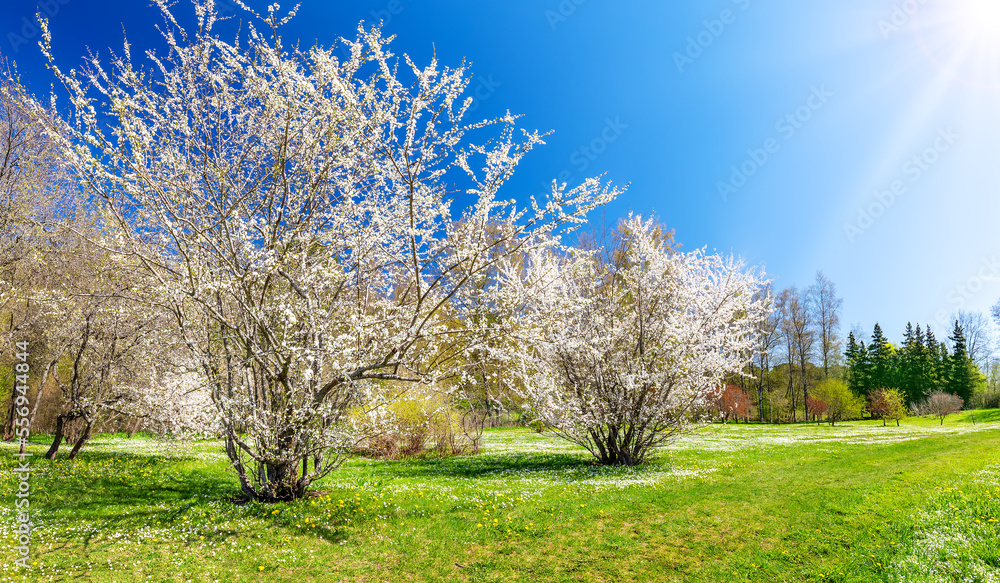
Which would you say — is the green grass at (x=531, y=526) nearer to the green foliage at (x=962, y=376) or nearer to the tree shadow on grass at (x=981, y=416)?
the tree shadow on grass at (x=981, y=416)

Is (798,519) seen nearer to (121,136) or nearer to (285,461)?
(285,461)

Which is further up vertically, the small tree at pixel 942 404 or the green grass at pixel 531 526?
the green grass at pixel 531 526

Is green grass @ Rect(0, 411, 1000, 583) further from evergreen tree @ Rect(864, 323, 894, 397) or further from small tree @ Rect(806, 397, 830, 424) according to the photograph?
evergreen tree @ Rect(864, 323, 894, 397)

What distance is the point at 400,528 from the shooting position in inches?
274

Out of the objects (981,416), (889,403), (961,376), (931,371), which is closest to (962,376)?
(961,376)

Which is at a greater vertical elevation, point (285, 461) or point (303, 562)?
point (285, 461)

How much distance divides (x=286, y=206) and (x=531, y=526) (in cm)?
622

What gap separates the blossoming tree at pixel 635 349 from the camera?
1197 centimetres

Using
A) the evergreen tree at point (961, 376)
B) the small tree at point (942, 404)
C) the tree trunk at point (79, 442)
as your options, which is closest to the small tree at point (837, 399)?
the small tree at point (942, 404)

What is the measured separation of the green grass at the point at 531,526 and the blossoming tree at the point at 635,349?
1.68 metres

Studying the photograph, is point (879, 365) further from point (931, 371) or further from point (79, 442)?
point (79, 442)

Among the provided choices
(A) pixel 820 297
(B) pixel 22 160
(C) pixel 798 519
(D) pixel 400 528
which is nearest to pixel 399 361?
(D) pixel 400 528

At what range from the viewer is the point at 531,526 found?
698 centimetres

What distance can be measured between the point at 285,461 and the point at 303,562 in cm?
204
